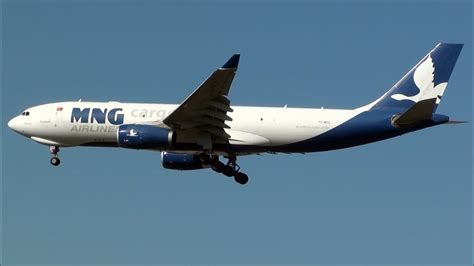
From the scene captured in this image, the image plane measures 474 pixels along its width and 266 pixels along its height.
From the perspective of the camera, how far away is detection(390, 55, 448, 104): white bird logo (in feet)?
175

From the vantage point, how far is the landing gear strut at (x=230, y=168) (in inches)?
2153

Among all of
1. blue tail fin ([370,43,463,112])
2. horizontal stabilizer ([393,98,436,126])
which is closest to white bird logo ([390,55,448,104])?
blue tail fin ([370,43,463,112])

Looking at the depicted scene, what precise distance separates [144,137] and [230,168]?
21.3ft

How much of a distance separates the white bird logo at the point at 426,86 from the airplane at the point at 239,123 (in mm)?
59

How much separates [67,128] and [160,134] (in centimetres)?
720

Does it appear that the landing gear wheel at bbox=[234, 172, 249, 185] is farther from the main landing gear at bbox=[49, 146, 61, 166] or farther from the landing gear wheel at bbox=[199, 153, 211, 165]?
the main landing gear at bbox=[49, 146, 61, 166]

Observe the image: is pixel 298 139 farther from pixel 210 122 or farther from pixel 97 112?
pixel 97 112

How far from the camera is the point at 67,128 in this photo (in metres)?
55.0

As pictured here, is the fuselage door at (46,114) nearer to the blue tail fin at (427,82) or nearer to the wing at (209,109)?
the wing at (209,109)

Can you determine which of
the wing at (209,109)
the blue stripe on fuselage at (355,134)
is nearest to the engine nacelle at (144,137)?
the wing at (209,109)

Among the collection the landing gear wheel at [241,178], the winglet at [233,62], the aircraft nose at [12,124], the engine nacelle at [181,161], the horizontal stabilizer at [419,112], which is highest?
the aircraft nose at [12,124]

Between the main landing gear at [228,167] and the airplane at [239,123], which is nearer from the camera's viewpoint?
the airplane at [239,123]

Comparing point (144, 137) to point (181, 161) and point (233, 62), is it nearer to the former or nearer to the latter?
point (181, 161)

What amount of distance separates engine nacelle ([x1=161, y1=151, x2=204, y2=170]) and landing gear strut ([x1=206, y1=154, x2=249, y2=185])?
8.34ft
